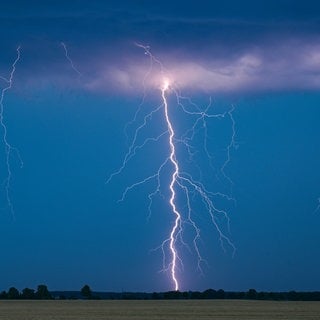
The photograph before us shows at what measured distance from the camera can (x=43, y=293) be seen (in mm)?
79438

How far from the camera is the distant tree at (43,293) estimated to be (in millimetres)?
78250

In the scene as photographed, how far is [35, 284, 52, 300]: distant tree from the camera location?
7825cm

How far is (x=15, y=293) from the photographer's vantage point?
77.7 meters
